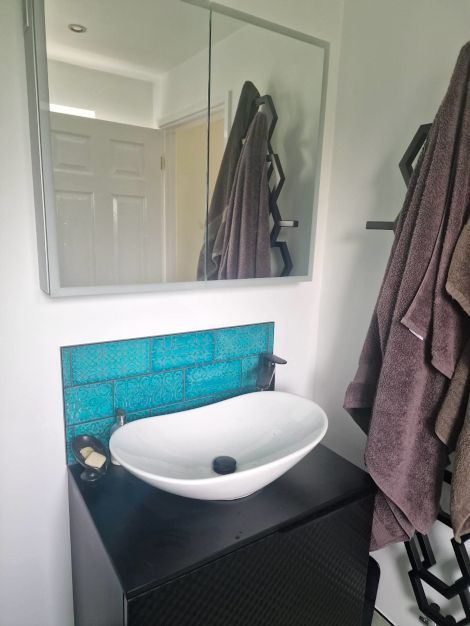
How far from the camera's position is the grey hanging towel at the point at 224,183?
124cm

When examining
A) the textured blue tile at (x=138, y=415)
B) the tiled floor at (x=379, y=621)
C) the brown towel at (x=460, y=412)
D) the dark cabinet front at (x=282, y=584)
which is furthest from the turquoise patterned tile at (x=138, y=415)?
the tiled floor at (x=379, y=621)

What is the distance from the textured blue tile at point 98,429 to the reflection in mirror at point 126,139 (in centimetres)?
40

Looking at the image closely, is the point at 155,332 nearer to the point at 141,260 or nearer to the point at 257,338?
the point at 141,260

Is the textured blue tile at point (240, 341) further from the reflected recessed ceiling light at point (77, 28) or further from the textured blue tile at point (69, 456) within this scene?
the reflected recessed ceiling light at point (77, 28)

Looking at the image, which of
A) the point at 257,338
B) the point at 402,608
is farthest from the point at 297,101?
the point at 402,608

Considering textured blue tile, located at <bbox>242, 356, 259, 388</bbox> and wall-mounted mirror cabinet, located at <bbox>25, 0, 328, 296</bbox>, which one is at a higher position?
wall-mounted mirror cabinet, located at <bbox>25, 0, 328, 296</bbox>

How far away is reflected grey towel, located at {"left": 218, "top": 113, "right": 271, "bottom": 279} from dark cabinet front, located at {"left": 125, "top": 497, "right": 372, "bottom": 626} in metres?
0.74

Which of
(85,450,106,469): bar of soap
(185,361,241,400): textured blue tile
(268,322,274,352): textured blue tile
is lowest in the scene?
(85,450,106,469): bar of soap

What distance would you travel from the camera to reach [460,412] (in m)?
0.98

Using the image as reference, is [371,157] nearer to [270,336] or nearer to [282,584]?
[270,336]

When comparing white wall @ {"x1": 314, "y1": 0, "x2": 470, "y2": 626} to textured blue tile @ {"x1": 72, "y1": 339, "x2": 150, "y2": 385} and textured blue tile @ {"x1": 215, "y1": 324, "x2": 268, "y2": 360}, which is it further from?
textured blue tile @ {"x1": 72, "y1": 339, "x2": 150, "y2": 385}

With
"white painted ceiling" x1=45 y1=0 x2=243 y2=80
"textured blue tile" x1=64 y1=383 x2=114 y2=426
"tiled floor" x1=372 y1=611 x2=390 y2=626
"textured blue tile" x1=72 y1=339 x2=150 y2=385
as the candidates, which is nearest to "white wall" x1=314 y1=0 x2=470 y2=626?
"tiled floor" x1=372 y1=611 x2=390 y2=626

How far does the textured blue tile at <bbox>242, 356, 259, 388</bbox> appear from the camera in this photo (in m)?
1.45

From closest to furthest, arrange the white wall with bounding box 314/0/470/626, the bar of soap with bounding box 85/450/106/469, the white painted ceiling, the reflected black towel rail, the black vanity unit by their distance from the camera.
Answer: the black vanity unit → the white painted ceiling → the bar of soap with bounding box 85/450/106/469 → the white wall with bounding box 314/0/470/626 → the reflected black towel rail
